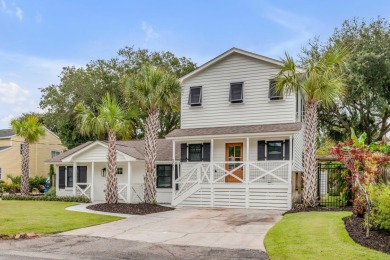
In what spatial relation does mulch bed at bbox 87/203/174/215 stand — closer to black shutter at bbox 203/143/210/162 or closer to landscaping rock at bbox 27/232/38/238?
black shutter at bbox 203/143/210/162

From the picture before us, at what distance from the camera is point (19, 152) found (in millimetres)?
40719

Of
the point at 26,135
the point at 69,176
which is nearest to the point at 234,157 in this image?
the point at 69,176

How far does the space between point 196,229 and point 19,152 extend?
109 feet

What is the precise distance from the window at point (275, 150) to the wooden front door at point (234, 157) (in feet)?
5.08

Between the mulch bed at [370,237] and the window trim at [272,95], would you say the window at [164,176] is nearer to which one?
the window trim at [272,95]

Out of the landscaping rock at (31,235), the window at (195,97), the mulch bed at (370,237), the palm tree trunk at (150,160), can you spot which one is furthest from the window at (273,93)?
the landscaping rock at (31,235)

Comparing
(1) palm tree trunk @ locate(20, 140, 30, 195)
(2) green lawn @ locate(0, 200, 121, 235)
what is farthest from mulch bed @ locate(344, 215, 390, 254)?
(1) palm tree trunk @ locate(20, 140, 30, 195)

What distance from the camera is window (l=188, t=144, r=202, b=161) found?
2127 cm

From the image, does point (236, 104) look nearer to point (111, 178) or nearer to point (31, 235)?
point (111, 178)

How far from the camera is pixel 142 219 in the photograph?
50.4ft

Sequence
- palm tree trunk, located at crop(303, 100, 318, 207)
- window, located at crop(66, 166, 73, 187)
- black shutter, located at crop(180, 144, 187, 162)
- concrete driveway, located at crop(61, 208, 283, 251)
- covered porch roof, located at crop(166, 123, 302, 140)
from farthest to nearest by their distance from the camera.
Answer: window, located at crop(66, 166, 73, 187) < black shutter, located at crop(180, 144, 187, 162) < covered porch roof, located at crop(166, 123, 302, 140) < palm tree trunk, located at crop(303, 100, 318, 207) < concrete driveway, located at crop(61, 208, 283, 251)

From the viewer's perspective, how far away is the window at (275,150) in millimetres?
19422

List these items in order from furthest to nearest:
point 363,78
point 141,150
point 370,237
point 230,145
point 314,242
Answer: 1. point 363,78
2. point 141,150
3. point 230,145
4. point 370,237
5. point 314,242

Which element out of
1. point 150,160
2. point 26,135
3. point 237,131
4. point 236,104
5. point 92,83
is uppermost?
point 92,83
